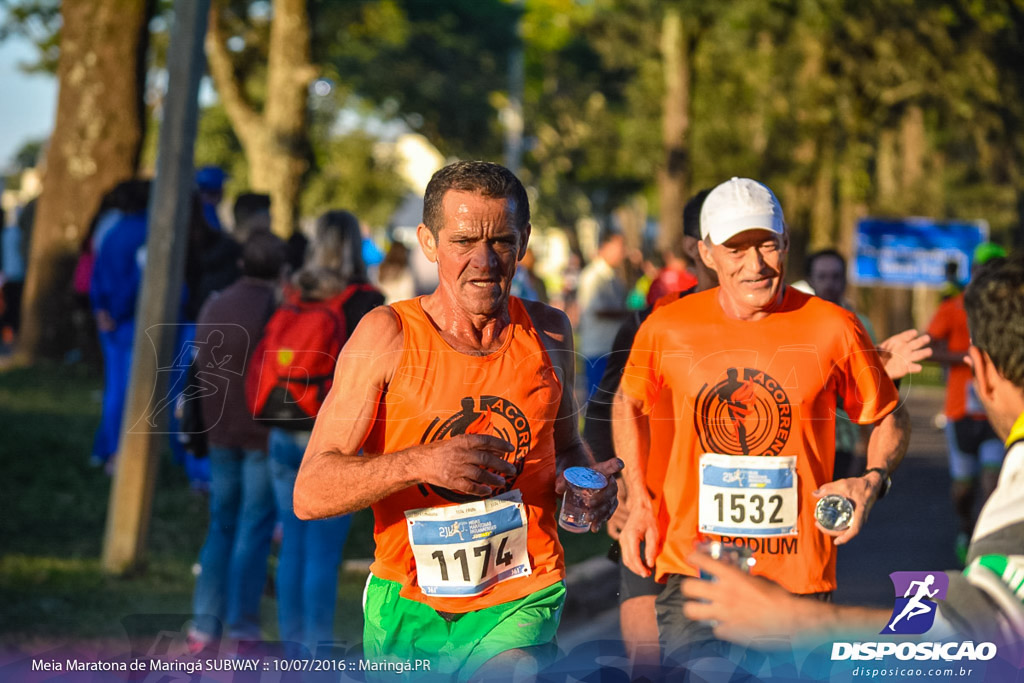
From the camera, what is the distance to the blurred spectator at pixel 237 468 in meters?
5.86

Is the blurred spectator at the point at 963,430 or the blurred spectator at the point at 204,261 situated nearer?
the blurred spectator at the point at 204,261

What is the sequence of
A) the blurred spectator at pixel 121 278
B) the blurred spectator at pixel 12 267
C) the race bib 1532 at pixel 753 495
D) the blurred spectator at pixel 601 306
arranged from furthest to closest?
the blurred spectator at pixel 12 267 < the blurred spectator at pixel 601 306 < the blurred spectator at pixel 121 278 < the race bib 1532 at pixel 753 495

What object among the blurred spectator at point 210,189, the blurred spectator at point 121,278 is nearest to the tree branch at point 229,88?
the blurred spectator at point 210,189

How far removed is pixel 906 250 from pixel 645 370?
22.2 metres

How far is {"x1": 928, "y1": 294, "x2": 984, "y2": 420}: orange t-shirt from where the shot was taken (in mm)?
9000

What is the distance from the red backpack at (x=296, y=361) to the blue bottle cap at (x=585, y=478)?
2.13 m

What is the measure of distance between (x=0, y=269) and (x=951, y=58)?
17085 millimetres

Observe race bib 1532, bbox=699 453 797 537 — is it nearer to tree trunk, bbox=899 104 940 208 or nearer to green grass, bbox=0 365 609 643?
green grass, bbox=0 365 609 643

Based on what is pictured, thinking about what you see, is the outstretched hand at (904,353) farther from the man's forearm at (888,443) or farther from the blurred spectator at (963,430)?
the blurred spectator at (963,430)

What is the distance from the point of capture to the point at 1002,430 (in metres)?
2.76

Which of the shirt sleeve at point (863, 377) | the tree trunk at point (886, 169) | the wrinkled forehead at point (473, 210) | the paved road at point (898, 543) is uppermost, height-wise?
the tree trunk at point (886, 169)

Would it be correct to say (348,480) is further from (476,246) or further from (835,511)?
(835,511)

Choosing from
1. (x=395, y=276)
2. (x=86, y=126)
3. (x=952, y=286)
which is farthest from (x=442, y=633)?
(x=86, y=126)

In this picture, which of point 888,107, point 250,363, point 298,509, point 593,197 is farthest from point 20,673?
point 593,197
